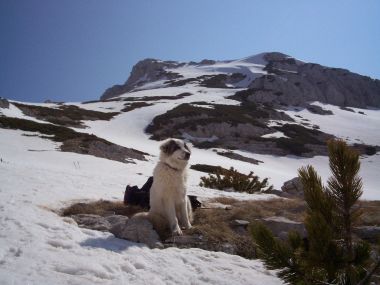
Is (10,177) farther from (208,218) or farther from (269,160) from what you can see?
(269,160)

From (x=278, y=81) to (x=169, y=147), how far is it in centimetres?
10562

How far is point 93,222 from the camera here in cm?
759

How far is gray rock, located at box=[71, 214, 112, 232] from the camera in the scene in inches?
287

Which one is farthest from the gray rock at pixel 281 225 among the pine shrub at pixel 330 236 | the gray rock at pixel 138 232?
the pine shrub at pixel 330 236

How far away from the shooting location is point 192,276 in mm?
5434

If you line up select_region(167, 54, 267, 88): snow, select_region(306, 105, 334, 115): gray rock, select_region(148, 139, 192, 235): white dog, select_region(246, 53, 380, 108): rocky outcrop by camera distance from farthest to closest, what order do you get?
select_region(167, 54, 267, 88): snow
select_region(246, 53, 380, 108): rocky outcrop
select_region(306, 105, 334, 115): gray rock
select_region(148, 139, 192, 235): white dog

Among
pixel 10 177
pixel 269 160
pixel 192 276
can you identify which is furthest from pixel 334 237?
pixel 269 160

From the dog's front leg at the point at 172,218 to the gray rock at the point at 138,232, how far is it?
1.28 ft

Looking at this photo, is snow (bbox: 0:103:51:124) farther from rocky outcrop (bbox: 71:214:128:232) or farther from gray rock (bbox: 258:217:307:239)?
gray rock (bbox: 258:217:307:239)

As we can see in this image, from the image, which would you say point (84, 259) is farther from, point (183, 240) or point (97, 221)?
point (97, 221)

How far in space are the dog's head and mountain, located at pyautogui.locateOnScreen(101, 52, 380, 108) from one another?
288ft

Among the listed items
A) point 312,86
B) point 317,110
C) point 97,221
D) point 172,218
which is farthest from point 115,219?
point 312,86

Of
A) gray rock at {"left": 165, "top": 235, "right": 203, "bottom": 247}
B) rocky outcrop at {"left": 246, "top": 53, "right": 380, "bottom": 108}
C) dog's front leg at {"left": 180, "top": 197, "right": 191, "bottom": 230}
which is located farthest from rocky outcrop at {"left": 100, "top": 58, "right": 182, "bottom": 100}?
gray rock at {"left": 165, "top": 235, "right": 203, "bottom": 247}

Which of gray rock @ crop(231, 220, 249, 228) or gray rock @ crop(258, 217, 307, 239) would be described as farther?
gray rock @ crop(231, 220, 249, 228)
